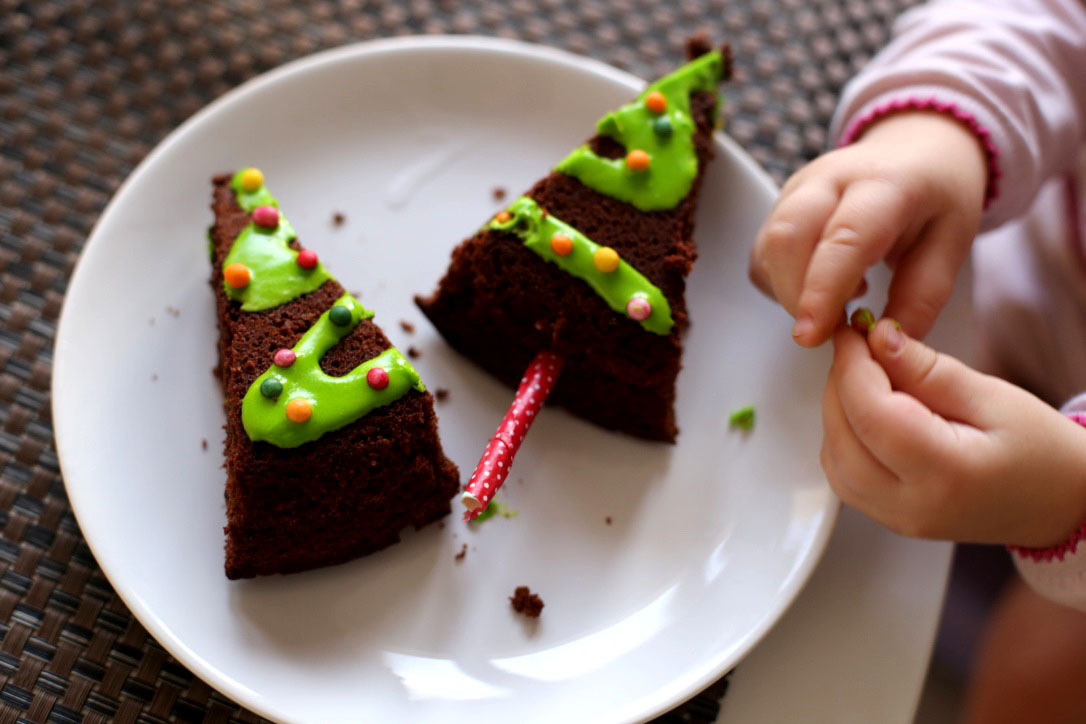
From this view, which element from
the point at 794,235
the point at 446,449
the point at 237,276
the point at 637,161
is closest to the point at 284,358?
the point at 237,276

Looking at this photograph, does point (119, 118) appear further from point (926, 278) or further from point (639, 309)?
point (926, 278)

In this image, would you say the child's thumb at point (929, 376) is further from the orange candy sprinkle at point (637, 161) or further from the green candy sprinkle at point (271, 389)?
the green candy sprinkle at point (271, 389)

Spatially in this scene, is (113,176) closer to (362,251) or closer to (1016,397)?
(362,251)

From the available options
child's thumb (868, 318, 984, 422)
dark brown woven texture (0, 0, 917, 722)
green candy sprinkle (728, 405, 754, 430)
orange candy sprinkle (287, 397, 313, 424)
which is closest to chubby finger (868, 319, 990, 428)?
child's thumb (868, 318, 984, 422)

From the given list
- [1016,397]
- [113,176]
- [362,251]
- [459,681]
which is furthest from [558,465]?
[113,176]

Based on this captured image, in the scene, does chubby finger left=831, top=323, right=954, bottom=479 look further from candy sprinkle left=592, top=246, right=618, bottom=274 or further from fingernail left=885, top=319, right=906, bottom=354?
candy sprinkle left=592, top=246, right=618, bottom=274
